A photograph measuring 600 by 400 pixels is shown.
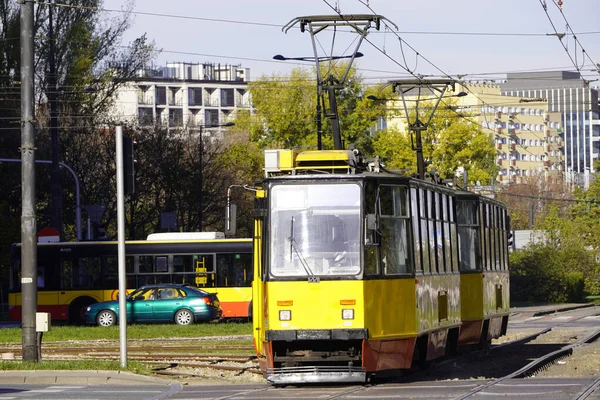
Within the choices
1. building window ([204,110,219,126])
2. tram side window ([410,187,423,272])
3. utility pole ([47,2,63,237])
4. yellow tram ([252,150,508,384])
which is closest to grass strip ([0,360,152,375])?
yellow tram ([252,150,508,384])

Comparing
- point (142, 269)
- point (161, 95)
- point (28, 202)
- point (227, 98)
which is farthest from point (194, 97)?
point (28, 202)

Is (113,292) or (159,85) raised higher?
(159,85)

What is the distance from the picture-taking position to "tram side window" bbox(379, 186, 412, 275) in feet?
56.8

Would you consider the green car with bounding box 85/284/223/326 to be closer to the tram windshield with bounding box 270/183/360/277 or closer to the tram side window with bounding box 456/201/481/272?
the tram side window with bounding box 456/201/481/272

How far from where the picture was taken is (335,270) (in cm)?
1688

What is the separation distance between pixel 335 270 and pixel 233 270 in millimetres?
23363

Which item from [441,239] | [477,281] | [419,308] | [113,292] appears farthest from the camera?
[113,292]

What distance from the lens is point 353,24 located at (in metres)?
28.1

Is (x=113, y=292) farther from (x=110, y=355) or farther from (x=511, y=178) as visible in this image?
(x=511, y=178)

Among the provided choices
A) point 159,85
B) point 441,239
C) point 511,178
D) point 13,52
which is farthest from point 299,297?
point 511,178

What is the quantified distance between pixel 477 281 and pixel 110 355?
7.07 metres

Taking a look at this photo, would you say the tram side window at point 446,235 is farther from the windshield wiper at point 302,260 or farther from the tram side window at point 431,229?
the windshield wiper at point 302,260

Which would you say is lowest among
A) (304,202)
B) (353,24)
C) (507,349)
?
(507,349)

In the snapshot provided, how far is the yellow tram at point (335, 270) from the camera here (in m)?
16.7
